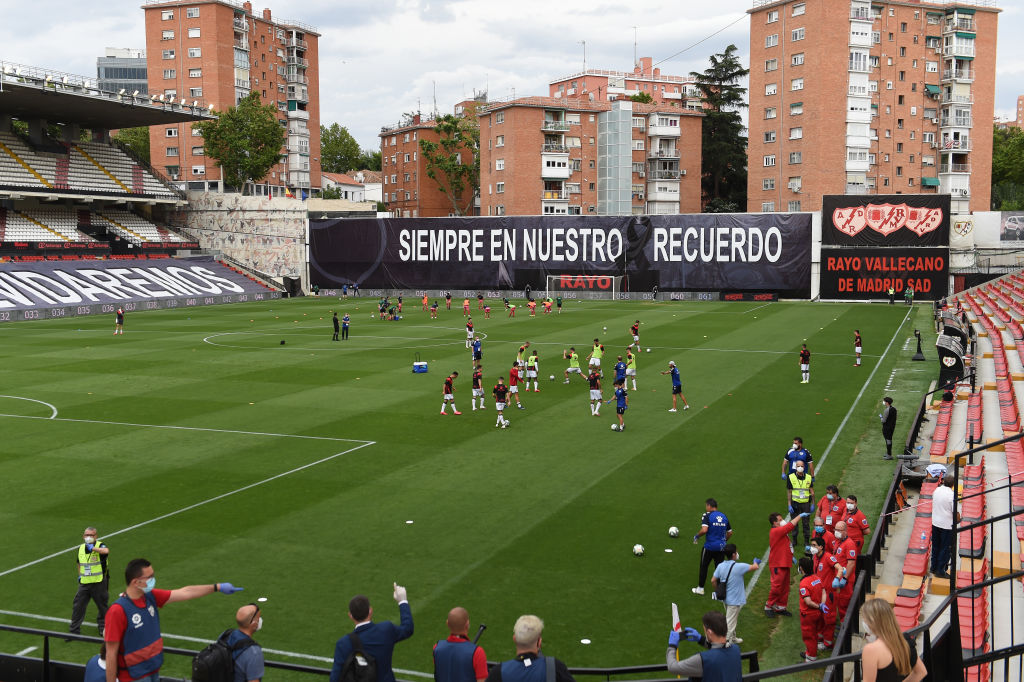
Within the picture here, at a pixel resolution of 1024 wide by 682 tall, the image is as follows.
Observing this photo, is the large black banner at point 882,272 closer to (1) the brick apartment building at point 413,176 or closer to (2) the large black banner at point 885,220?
(2) the large black banner at point 885,220

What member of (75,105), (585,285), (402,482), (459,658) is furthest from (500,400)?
(75,105)

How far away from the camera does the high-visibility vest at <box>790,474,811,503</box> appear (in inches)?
605

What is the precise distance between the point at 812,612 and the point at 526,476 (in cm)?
905

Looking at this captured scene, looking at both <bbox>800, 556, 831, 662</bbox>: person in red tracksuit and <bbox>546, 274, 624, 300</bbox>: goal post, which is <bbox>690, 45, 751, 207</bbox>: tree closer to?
<bbox>546, 274, 624, 300</bbox>: goal post

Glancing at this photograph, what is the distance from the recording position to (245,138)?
287ft

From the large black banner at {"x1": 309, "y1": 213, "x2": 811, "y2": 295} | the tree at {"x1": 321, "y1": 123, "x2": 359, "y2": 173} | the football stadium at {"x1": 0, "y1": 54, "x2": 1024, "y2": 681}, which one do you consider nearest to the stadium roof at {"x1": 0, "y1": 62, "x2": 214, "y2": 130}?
the football stadium at {"x1": 0, "y1": 54, "x2": 1024, "y2": 681}

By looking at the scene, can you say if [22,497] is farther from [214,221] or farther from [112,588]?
[214,221]

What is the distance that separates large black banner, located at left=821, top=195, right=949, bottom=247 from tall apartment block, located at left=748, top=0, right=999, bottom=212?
81.9 ft

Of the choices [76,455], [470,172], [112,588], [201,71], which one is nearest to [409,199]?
[470,172]

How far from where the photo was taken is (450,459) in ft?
68.1

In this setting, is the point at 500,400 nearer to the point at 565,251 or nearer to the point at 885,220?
the point at 885,220

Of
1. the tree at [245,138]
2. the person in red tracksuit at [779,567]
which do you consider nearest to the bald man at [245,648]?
the person in red tracksuit at [779,567]

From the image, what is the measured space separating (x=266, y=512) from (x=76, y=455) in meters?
7.45

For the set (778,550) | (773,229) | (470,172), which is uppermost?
(470,172)
